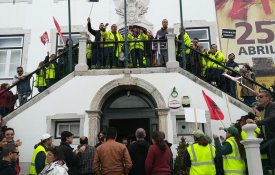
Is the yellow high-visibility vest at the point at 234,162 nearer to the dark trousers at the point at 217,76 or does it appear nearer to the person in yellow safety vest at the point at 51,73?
the dark trousers at the point at 217,76

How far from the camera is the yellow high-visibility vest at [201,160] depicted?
19.5 ft

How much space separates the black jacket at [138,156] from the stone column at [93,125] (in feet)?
11.3

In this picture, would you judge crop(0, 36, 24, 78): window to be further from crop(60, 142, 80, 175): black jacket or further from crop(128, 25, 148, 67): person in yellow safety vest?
crop(60, 142, 80, 175): black jacket

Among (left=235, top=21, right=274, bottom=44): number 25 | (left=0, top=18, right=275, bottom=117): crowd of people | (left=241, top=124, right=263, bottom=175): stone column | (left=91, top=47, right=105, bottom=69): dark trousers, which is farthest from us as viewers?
(left=235, top=21, right=274, bottom=44): number 25

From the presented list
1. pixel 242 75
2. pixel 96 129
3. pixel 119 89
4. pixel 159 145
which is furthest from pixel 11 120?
pixel 242 75

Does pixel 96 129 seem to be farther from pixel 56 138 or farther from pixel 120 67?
A: pixel 120 67

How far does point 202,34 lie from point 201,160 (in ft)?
28.1

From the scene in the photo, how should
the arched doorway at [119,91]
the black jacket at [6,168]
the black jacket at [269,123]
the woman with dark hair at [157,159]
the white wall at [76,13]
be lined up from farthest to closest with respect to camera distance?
the white wall at [76,13]
the arched doorway at [119,91]
the woman with dark hair at [157,159]
the black jacket at [269,123]
the black jacket at [6,168]

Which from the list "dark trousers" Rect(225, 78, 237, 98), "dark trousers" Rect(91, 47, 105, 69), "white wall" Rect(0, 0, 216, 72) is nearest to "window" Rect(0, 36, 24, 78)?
"white wall" Rect(0, 0, 216, 72)

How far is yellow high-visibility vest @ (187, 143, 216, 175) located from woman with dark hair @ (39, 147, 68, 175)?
2.26m

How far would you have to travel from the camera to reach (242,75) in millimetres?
9531

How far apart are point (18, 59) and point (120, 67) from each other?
531cm

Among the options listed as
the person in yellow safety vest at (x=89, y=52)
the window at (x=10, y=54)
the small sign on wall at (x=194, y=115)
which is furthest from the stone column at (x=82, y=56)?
the window at (x=10, y=54)

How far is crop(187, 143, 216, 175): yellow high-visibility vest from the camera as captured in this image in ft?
19.5
